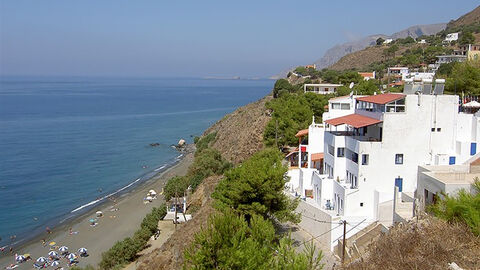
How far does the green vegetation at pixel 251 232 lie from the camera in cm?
1255

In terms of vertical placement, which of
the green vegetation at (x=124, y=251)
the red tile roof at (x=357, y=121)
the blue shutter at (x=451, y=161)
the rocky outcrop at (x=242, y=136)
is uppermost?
the red tile roof at (x=357, y=121)

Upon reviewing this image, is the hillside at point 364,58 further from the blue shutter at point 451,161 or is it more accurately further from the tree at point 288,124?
the blue shutter at point 451,161

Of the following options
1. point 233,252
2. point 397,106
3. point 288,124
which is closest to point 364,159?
point 397,106

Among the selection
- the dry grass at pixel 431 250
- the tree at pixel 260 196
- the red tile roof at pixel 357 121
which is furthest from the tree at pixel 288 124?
the dry grass at pixel 431 250

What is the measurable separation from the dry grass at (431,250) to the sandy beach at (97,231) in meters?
23.2

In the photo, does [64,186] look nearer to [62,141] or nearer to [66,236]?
[66,236]

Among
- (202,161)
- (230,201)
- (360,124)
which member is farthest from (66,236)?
(360,124)

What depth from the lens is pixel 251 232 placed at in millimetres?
15141

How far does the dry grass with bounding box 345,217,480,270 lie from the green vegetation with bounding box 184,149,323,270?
176 cm

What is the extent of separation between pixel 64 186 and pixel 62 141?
2773 centimetres

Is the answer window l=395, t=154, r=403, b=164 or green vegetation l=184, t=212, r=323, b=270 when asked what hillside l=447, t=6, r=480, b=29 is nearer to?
window l=395, t=154, r=403, b=164

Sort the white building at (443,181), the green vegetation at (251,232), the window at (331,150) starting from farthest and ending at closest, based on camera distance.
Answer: the window at (331,150), the white building at (443,181), the green vegetation at (251,232)

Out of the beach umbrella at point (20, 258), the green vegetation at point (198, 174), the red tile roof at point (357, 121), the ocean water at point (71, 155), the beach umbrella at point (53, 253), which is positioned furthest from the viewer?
the ocean water at point (71, 155)

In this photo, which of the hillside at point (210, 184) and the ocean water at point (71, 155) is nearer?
the hillside at point (210, 184)
